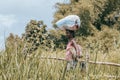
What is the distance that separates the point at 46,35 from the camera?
4289 mm

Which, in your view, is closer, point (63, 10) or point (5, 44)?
point (5, 44)

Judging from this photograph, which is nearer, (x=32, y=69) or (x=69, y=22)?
(x=32, y=69)

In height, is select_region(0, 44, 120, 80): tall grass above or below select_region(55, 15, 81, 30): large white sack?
below

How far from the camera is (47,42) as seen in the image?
171 inches

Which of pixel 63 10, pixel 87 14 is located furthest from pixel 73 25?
pixel 63 10

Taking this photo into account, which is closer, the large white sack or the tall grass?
the tall grass

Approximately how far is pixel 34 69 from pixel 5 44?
1.17ft

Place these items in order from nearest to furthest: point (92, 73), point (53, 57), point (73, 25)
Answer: point (92, 73)
point (53, 57)
point (73, 25)

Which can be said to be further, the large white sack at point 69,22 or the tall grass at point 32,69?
the large white sack at point 69,22

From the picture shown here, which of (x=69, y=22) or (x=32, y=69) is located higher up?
(x=69, y=22)

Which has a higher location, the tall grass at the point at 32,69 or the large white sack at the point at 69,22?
the large white sack at the point at 69,22

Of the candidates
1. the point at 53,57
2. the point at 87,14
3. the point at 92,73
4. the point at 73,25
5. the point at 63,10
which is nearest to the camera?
the point at 92,73

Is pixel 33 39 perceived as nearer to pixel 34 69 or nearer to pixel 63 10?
pixel 34 69

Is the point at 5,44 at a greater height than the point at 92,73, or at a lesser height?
greater
